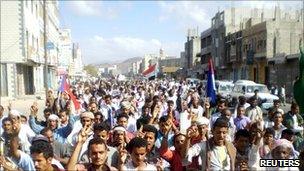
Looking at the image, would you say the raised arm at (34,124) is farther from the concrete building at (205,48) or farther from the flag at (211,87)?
the concrete building at (205,48)

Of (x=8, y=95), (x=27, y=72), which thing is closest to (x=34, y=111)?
(x=8, y=95)

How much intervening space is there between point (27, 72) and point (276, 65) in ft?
72.7

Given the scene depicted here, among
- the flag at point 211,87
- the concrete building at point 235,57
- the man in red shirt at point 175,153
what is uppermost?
the concrete building at point 235,57

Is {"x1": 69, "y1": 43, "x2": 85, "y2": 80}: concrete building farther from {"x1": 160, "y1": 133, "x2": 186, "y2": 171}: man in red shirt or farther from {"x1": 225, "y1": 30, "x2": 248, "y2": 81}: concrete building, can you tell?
{"x1": 160, "y1": 133, "x2": 186, "y2": 171}: man in red shirt

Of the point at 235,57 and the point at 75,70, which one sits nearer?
the point at 235,57

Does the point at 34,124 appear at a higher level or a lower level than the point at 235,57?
lower

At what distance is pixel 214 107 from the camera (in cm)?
1066

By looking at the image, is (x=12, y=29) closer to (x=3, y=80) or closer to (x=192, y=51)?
(x=3, y=80)

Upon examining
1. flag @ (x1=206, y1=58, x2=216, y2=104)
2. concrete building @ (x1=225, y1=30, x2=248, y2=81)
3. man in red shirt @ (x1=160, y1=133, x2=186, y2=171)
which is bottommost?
man in red shirt @ (x1=160, y1=133, x2=186, y2=171)

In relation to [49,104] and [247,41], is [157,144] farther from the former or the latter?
[247,41]

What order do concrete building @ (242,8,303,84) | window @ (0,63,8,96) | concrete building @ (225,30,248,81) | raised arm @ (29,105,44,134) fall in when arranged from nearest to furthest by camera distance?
1. raised arm @ (29,105,44,134)
2. window @ (0,63,8,96)
3. concrete building @ (242,8,303,84)
4. concrete building @ (225,30,248,81)
